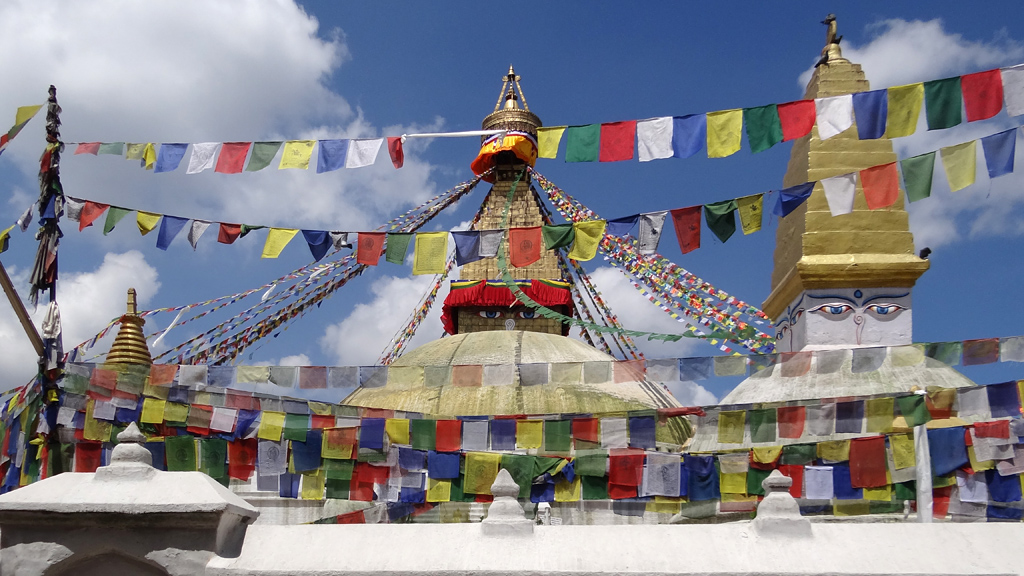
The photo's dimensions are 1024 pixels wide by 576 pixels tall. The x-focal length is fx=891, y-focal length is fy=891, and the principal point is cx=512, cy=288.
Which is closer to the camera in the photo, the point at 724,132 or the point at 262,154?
the point at 724,132

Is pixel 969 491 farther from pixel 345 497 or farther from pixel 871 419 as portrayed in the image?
pixel 345 497

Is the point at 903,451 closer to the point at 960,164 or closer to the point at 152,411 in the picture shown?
the point at 960,164

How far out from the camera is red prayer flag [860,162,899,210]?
678 centimetres

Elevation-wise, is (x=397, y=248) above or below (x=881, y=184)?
below

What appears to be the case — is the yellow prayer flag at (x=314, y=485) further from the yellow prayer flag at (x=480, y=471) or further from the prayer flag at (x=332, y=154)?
the prayer flag at (x=332, y=154)

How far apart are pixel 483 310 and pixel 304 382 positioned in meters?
6.70

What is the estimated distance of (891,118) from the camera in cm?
656

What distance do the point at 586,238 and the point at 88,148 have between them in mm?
4847

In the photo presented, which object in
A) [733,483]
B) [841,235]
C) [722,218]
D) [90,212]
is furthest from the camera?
[841,235]

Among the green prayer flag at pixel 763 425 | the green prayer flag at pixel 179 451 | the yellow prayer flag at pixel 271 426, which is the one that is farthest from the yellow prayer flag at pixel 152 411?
the green prayer flag at pixel 763 425

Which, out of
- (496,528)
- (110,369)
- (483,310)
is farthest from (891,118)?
(483,310)

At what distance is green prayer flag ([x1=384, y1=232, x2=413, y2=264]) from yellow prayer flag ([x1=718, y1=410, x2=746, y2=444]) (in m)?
3.21

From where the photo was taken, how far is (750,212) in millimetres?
7211

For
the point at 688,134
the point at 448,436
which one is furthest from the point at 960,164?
the point at 448,436
